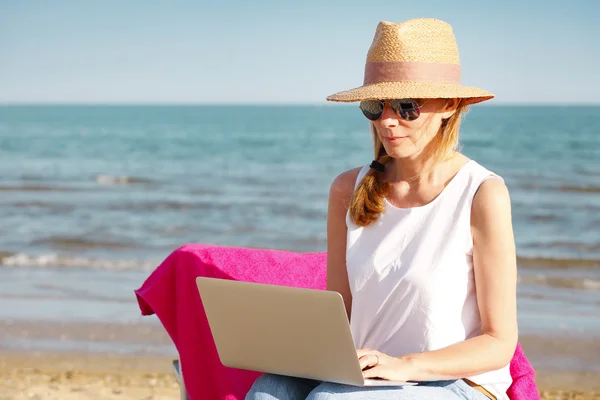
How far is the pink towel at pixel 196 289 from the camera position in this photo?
10.5 feet

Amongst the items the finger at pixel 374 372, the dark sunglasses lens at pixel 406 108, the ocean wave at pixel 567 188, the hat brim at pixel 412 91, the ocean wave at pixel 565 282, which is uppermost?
the hat brim at pixel 412 91

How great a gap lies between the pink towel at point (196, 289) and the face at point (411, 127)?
0.88m

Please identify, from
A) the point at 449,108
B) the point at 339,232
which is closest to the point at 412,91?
the point at 449,108

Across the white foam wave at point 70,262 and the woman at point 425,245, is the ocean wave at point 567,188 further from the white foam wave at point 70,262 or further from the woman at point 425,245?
the woman at point 425,245

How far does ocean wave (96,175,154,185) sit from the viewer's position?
16109 millimetres

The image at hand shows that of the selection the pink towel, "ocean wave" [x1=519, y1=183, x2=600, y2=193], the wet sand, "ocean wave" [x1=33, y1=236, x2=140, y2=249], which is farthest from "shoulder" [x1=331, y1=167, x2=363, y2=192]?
"ocean wave" [x1=519, y1=183, x2=600, y2=193]

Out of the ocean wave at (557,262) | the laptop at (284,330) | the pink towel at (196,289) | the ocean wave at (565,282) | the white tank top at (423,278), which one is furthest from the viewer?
the ocean wave at (557,262)

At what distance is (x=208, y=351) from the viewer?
3.22 meters

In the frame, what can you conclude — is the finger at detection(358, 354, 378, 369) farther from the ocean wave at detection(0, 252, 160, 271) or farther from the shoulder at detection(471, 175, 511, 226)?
the ocean wave at detection(0, 252, 160, 271)

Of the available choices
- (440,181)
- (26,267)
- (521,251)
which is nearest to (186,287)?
(440,181)

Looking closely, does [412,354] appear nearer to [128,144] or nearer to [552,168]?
[552,168]

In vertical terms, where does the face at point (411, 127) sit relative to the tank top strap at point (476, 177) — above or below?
above

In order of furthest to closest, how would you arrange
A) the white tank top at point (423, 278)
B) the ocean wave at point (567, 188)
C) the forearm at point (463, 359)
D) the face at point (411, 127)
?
the ocean wave at point (567, 188) → the face at point (411, 127) → the white tank top at point (423, 278) → the forearm at point (463, 359)

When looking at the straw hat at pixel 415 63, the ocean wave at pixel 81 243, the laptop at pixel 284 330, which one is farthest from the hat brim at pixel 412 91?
the ocean wave at pixel 81 243
